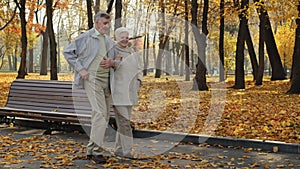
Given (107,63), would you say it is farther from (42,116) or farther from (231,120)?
(231,120)

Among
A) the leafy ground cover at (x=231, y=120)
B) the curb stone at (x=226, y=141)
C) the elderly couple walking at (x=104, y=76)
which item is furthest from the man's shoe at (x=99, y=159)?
the leafy ground cover at (x=231, y=120)

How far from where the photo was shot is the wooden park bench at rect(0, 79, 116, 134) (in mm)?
8711

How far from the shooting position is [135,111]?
1325 centimetres

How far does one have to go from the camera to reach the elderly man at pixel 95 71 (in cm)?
655

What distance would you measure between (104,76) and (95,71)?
15 cm

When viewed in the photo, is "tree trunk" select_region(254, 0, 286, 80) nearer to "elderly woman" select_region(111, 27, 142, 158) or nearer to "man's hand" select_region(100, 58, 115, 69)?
"elderly woman" select_region(111, 27, 142, 158)

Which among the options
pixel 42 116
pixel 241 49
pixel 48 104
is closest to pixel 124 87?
pixel 42 116

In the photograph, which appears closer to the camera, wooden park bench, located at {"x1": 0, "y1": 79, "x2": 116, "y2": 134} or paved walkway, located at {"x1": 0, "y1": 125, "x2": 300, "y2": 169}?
paved walkway, located at {"x1": 0, "y1": 125, "x2": 300, "y2": 169}

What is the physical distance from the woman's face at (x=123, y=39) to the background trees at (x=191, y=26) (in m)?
10.2

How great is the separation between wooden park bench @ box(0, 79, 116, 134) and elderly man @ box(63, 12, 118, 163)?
164 cm

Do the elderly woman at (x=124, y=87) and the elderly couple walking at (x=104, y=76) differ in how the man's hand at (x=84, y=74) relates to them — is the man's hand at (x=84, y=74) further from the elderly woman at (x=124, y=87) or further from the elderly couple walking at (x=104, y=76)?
the elderly woman at (x=124, y=87)

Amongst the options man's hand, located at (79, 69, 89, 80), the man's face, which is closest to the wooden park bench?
man's hand, located at (79, 69, 89, 80)

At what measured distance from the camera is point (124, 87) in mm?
6852

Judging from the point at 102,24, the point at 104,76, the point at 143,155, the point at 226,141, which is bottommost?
the point at 143,155
